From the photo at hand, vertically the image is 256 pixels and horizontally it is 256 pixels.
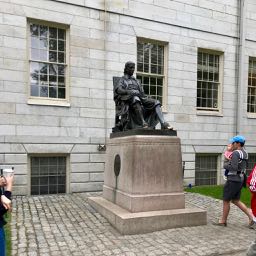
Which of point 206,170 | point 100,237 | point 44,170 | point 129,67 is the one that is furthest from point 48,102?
point 206,170

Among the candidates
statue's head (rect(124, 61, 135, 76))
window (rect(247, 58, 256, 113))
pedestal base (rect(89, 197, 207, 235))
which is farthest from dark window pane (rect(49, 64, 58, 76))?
window (rect(247, 58, 256, 113))

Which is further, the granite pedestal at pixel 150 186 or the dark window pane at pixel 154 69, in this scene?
the dark window pane at pixel 154 69

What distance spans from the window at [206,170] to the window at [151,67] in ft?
10.1

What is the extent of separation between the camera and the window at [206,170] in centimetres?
1311

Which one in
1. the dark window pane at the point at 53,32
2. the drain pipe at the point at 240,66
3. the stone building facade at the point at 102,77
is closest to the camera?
the stone building facade at the point at 102,77

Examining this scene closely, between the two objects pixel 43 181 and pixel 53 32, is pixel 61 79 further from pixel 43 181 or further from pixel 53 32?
pixel 43 181

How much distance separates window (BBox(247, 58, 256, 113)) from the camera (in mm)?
14421

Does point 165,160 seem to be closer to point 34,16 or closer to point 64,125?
point 64,125

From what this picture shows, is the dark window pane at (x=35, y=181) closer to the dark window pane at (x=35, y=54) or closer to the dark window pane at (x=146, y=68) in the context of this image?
the dark window pane at (x=35, y=54)

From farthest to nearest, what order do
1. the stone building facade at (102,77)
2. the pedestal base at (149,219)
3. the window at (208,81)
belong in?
the window at (208,81) < the stone building facade at (102,77) < the pedestal base at (149,219)

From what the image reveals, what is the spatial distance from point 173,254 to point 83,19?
797 centimetres

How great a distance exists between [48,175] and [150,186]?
473 cm

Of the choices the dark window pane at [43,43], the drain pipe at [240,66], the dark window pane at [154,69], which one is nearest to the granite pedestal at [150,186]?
the dark window pane at [43,43]

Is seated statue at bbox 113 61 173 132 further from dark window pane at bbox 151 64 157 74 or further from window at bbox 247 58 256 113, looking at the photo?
window at bbox 247 58 256 113
